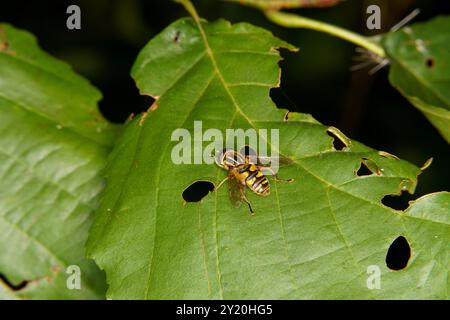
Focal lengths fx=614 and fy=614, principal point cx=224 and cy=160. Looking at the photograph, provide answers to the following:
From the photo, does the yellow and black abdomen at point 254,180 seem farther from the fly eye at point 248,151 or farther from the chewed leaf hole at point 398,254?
the chewed leaf hole at point 398,254

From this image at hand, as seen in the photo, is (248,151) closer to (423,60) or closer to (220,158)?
(220,158)

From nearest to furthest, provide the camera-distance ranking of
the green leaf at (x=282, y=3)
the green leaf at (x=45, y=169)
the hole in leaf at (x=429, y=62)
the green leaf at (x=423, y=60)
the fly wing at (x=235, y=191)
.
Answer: the fly wing at (x=235, y=191), the green leaf at (x=45, y=169), the green leaf at (x=282, y=3), the green leaf at (x=423, y=60), the hole in leaf at (x=429, y=62)

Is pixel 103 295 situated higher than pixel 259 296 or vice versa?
pixel 259 296

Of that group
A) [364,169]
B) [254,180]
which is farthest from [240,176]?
[364,169]

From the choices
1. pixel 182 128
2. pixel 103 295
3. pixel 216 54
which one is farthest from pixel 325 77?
pixel 103 295

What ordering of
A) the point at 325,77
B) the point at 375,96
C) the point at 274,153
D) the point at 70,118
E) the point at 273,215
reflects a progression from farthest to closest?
the point at 325,77
the point at 375,96
the point at 70,118
the point at 274,153
the point at 273,215

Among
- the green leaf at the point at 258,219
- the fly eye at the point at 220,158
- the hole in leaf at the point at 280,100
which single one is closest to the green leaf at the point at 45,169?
the green leaf at the point at 258,219

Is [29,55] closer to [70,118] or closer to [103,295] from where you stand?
[70,118]
